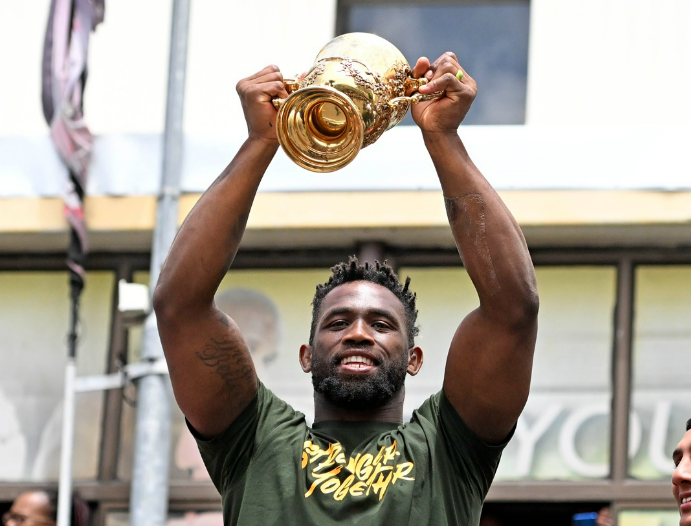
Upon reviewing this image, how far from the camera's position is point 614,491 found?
31.1 feet

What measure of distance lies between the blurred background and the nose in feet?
16.9

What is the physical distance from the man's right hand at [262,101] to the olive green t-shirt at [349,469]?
2.59 feet

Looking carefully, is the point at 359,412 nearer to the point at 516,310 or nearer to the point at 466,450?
the point at 466,450

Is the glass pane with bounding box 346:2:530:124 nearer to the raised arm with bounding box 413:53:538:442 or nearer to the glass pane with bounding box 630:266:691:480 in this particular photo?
the glass pane with bounding box 630:266:691:480

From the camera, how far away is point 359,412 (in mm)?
4582

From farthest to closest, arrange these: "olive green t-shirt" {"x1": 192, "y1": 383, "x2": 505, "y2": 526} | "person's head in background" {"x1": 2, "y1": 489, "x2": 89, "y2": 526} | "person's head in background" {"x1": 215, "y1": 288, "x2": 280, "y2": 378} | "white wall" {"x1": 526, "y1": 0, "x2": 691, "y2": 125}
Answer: "person's head in background" {"x1": 215, "y1": 288, "x2": 280, "y2": 378} < "white wall" {"x1": 526, "y1": 0, "x2": 691, "y2": 125} < "person's head in background" {"x1": 2, "y1": 489, "x2": 89, "y2": 526} < "olive green t-shirt" {"x1": 192, "y1": 383, "x2": 505, "y2": 526}

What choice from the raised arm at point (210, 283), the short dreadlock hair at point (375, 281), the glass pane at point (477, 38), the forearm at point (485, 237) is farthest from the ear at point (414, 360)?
the glass pane at point (477, 38)

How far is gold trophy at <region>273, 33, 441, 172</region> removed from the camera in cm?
439

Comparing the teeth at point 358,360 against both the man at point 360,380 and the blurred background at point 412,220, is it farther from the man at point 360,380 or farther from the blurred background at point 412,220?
the blurred background at point 412,220

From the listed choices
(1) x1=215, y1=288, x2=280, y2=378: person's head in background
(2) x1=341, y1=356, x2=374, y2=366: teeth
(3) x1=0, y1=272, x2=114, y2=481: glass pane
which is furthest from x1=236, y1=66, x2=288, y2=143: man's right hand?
(3) x1=0, y1=272, x2=114, y2=481: glass pane

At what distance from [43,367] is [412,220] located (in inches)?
110

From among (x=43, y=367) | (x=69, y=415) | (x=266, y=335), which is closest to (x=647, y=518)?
(x=266, y=335)

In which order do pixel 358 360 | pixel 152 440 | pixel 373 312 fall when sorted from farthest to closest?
pixel 152 440, pixel 373 312, pixel 358 360

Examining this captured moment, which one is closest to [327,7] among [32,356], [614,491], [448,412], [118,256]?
[118,256]
